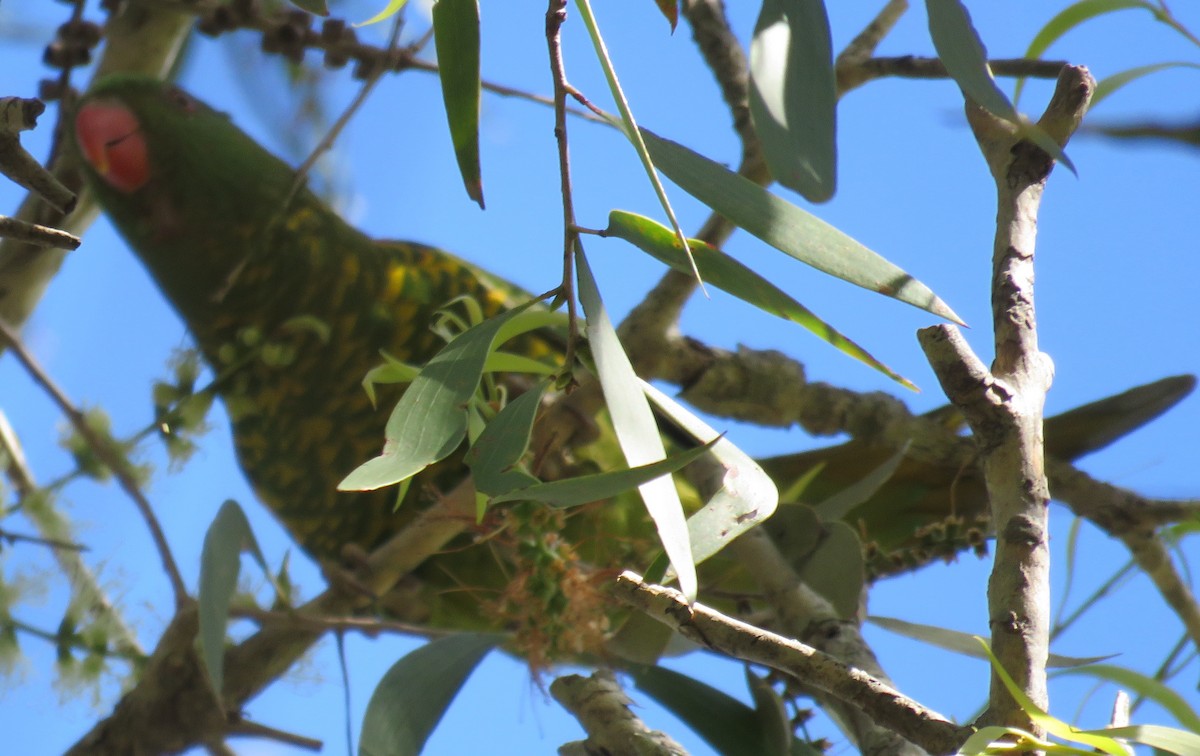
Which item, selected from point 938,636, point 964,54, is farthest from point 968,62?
point 938,636

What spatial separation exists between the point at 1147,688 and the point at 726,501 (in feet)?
0.61

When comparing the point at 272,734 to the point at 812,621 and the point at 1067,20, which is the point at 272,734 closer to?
the point at 812,621

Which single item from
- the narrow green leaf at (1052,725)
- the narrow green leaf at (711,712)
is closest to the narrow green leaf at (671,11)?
the narrow green leaf at (1052,725)

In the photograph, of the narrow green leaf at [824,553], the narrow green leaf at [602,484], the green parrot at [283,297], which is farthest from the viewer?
the green parrot at [283,297]

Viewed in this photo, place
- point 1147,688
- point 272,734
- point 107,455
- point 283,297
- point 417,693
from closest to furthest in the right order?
point 1147,688 < point 417,693 < point 272,734 < point 107,455 < point 283,297

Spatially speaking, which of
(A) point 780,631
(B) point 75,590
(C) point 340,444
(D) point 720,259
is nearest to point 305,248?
(C) point 340,444

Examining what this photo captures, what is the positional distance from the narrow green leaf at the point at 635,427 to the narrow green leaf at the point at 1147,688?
0.63 feet

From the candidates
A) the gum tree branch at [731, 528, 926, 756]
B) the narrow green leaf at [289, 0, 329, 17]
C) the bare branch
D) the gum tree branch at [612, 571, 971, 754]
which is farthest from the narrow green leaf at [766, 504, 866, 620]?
the narrow green leaf at [289, 0, 329, 17]

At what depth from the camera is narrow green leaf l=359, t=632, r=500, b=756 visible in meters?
0.51

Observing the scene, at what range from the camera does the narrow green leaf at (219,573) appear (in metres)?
0.53

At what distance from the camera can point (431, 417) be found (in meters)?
0.35

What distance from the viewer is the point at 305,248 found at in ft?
3.84

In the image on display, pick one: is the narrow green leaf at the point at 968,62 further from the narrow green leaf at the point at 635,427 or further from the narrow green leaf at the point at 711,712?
the narrow green leaf at the point at 711,712

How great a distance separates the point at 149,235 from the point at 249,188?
110mm
